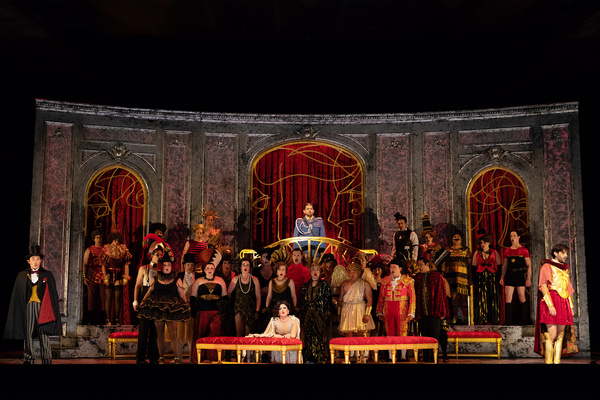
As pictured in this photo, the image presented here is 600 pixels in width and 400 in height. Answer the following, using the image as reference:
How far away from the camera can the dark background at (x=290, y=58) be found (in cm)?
864

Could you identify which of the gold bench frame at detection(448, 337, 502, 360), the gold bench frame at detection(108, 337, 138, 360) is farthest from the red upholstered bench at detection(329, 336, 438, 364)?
the gold bench frame at detection(108, 337, 138, 360)

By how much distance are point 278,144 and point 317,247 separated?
267cm

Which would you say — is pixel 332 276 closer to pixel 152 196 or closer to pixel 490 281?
pixel 490 281

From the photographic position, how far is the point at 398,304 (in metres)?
8.77

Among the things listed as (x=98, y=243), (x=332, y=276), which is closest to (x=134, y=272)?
(x=98, y=243)

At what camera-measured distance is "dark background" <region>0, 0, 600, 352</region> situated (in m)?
8.64

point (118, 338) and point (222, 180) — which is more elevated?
point (222, 180)

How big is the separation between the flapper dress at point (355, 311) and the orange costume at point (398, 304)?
0.94 ft

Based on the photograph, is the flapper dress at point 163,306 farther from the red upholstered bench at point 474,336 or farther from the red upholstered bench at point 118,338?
the red upholstered bench at point 474,336

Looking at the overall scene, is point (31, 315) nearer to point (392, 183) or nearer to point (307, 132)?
point (307, 132)

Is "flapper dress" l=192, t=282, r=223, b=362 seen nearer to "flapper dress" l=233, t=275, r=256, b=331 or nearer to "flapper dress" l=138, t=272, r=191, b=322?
"flapper dress" l=233, t=275, r=256, b=331
